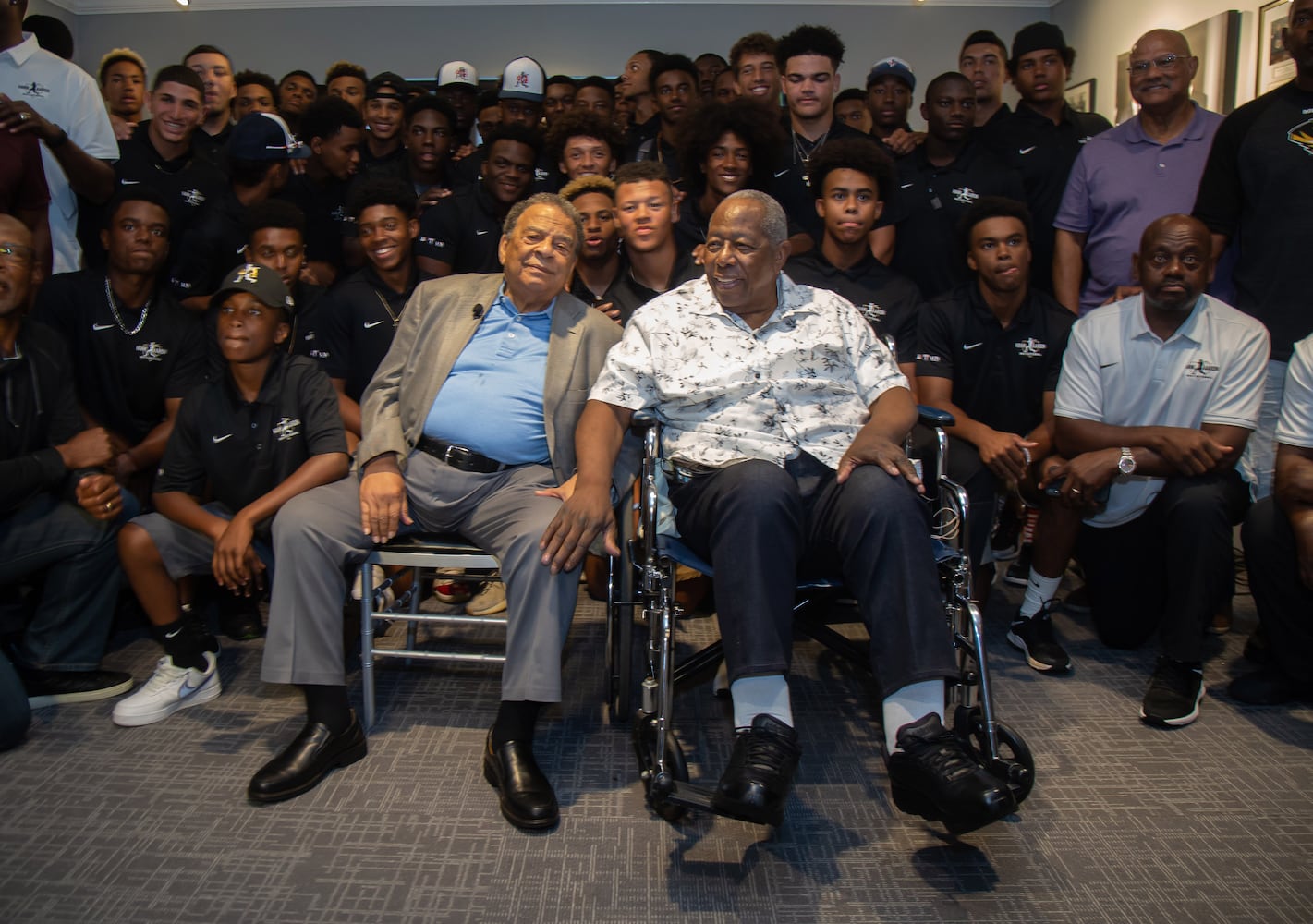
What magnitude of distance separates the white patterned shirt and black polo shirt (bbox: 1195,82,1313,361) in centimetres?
162

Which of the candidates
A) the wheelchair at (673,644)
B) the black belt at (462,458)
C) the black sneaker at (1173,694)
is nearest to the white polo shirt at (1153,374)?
the black sneaker at (1173,694)

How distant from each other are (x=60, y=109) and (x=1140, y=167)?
14.6 ft

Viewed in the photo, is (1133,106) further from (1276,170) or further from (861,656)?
(861,656)

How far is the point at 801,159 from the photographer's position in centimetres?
403

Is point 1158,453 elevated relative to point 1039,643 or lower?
elevated

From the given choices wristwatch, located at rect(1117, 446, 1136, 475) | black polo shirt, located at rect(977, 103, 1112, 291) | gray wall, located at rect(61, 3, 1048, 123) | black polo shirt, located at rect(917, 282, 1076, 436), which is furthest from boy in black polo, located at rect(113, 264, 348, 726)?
gray wall, located at rect(61, 3, 1048, 123)

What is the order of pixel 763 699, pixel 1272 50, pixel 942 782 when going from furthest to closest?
1. pixel 1272 50
2. pixel 763 699
3. pixel 942 782

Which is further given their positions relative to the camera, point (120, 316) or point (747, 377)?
point (120, 316)

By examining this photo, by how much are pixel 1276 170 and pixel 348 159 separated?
3877mm

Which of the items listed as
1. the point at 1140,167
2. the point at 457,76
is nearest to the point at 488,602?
the point at 1140,167

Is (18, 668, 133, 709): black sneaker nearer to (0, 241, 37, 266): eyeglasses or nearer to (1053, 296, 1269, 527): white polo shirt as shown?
(0, 241, 37, 266): eyeglasses

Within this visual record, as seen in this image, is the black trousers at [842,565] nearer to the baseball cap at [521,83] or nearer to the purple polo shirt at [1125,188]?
the purple polo shirt at [1125,188]

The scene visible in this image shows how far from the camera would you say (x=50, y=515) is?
281 cm

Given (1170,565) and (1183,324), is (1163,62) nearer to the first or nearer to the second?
(1183,324)
